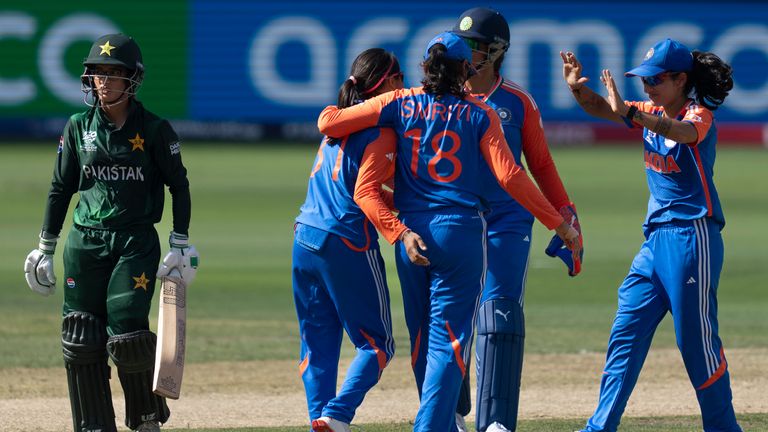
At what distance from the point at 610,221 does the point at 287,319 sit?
312 inches

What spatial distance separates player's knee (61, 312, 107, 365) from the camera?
638cm

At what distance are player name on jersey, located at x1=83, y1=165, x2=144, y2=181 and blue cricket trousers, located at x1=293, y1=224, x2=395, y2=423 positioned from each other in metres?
0.81

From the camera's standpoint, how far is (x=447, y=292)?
590cm

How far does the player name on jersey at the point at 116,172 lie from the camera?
21.0ft

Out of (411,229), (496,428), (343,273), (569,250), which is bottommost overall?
(496,428)

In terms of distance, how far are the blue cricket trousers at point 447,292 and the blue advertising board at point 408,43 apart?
25.3m

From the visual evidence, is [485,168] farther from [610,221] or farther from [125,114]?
[610,221]

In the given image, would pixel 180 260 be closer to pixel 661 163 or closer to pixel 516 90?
pixel 516 90

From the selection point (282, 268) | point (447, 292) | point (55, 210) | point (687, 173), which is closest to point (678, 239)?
point (687, 173)

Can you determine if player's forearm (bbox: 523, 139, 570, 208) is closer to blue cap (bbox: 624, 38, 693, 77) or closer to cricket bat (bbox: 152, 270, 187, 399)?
Answer: blue cap (bbox: 624, 38, 693, 77)

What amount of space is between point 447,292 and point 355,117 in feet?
2.90

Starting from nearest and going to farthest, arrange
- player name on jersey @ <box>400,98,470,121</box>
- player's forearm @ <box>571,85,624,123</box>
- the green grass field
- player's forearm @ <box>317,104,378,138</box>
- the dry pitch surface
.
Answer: player name on jersey @ <box>400,98,470,121</box> < player's forearm @ <box>317,104,378,138</box> < player's forearm @ <box>571,85,624,123</box> < the dry pitch surface < the green grass field

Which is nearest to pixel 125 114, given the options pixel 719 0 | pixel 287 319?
pixel 287 319

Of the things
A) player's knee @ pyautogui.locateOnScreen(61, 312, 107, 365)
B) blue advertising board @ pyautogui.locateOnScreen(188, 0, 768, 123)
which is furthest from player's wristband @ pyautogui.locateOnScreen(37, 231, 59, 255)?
blue advertising board @ pyautogui.locateOnScreen(188, 0, 768, 123)
